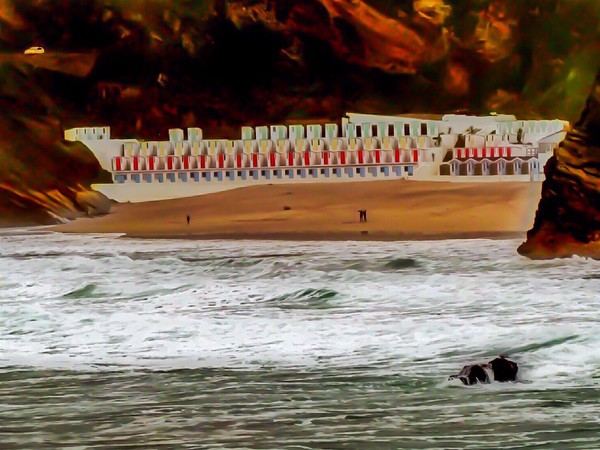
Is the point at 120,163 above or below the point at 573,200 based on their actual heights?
above

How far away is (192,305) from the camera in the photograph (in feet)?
20.2

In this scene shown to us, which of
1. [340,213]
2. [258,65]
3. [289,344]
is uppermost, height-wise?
[258,65]

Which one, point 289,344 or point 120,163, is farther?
point 120,163

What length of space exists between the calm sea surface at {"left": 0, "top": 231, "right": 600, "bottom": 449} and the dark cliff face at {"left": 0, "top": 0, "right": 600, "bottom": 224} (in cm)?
76

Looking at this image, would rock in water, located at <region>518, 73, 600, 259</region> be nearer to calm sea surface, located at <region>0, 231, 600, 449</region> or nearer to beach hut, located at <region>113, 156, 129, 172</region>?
calm sea surface, located at <region>0, 231, 600, 449</region>

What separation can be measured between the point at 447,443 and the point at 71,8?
4.02m

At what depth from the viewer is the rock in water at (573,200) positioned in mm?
6207

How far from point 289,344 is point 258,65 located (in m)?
1.98

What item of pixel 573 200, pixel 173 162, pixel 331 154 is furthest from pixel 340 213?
pixel 573 200

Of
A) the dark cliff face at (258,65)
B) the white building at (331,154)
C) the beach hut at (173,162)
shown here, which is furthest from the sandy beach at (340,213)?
the dark cliff face at (258,65)

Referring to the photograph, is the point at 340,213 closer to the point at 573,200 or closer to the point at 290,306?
the point at 290,306

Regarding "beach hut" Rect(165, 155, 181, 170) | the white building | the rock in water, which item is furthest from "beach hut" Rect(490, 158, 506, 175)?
"beach hut" Rect(165, 155, 181, 170)

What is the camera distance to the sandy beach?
20.8ft

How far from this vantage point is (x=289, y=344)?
545 centimetres
